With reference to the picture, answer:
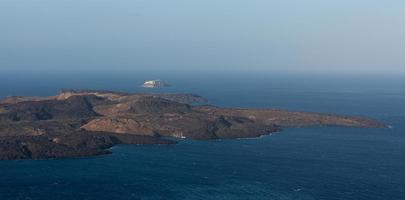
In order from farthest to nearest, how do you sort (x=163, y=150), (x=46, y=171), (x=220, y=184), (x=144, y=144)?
1. (x=144, y=144)
2. (x=163, y=150)
3. (x=46, y=171)
4. (x=220, y=184)

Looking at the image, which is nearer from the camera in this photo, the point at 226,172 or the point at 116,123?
the point at 226,172

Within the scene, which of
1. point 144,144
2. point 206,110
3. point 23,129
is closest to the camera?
point 144,144

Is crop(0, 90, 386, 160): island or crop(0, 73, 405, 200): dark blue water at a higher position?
crop(0, 90, 386, 160): island

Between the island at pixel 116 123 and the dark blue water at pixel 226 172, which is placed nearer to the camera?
the dark blue water at pixel 226 172

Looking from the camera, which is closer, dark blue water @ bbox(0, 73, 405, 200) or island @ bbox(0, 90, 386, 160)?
dark blue water @ bbox(0, 73, 405, 200)

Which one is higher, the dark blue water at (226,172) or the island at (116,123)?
the island at (116,123)

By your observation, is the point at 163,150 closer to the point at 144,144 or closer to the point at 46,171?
the point at 144,144

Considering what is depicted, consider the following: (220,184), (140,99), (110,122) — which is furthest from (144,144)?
(140,99)

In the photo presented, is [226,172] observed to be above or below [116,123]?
below
